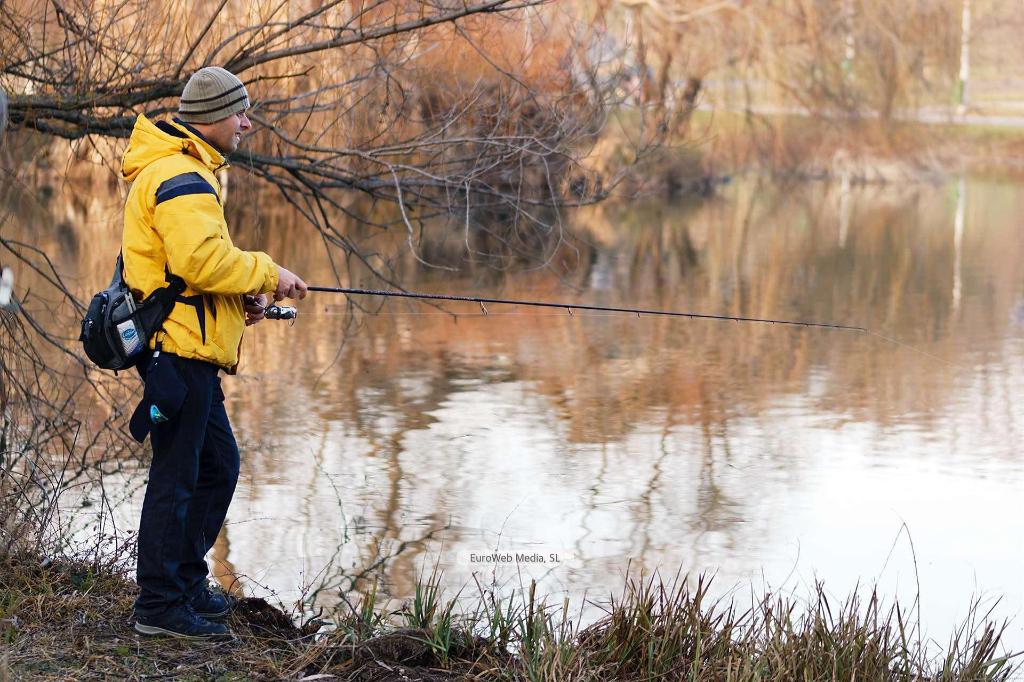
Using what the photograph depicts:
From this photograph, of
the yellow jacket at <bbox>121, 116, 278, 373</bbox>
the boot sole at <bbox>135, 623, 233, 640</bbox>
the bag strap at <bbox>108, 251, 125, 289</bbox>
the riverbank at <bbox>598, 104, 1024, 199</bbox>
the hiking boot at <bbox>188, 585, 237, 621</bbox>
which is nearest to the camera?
the yellow jacket at <bbox>121, 116, 278, 373</bbox>

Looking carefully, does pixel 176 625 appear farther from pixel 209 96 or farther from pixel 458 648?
pixel 209 96

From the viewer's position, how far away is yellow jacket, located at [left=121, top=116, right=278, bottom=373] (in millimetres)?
3230

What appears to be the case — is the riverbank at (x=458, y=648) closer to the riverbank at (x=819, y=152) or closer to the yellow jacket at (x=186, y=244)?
the yellow jacket at (x=186, y=244)

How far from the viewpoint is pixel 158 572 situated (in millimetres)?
3465

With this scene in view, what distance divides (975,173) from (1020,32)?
938cm

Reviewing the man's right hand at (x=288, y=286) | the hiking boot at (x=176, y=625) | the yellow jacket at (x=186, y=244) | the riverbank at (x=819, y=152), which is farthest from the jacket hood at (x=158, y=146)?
the riverbank at (x=819, y=152)

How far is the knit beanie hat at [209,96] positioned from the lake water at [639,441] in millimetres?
1730

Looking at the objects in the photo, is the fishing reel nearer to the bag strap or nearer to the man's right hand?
the man's right hand

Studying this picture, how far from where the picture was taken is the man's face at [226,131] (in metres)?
3.41

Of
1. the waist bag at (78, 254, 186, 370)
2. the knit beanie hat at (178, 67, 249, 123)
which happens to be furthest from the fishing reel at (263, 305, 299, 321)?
the knit beanie hat at (178, 67, 249, 123)

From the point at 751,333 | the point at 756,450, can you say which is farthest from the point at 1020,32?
the point at 756,450

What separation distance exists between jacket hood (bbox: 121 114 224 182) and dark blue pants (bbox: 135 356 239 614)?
0.48 metres

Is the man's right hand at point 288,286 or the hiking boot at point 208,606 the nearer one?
the man's right hand at point 288,286

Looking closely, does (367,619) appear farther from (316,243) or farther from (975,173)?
(975,173)
